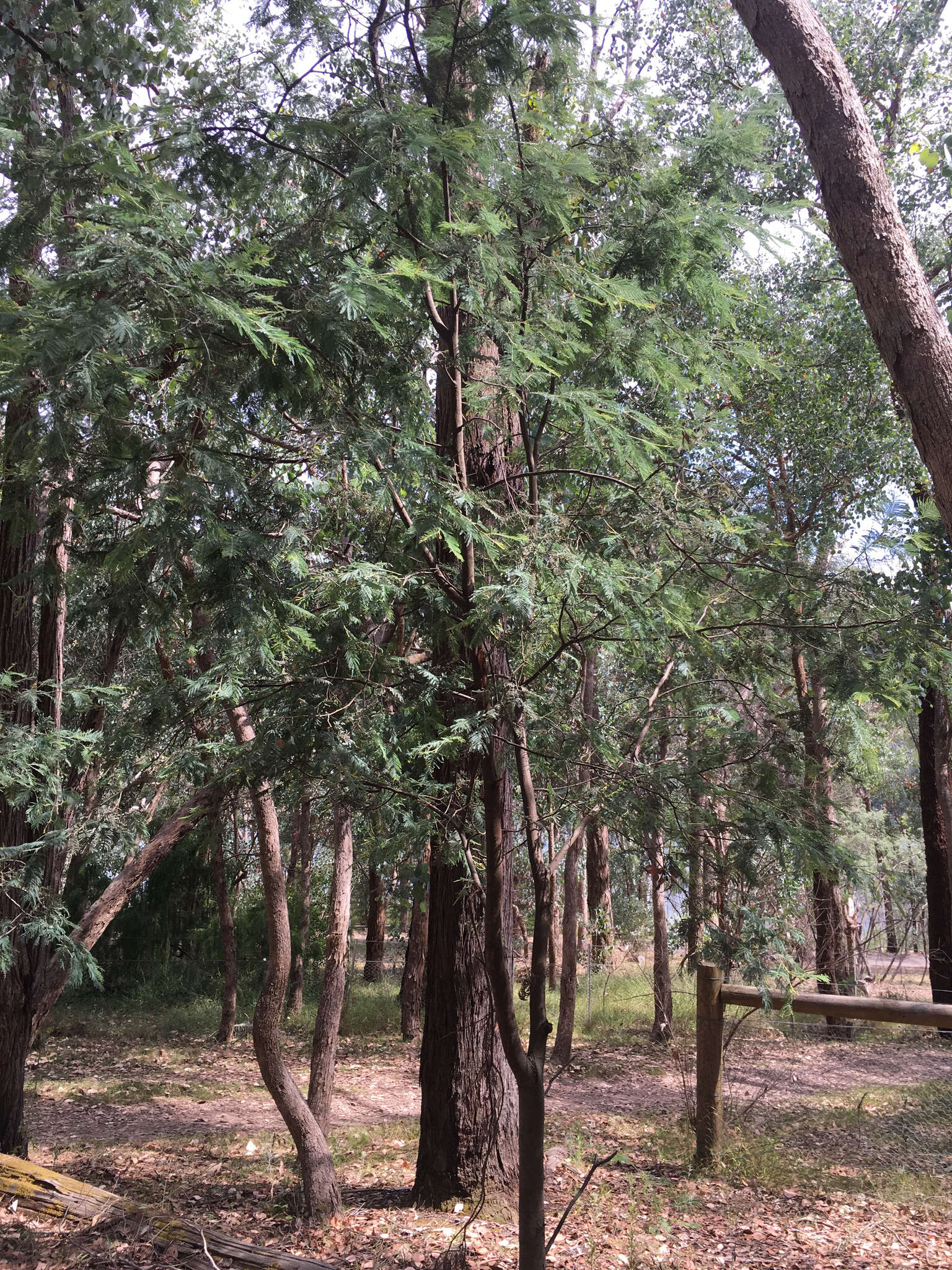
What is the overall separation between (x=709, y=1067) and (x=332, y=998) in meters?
2.57

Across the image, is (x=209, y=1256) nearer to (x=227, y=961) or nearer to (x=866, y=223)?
(x=866, y=223)

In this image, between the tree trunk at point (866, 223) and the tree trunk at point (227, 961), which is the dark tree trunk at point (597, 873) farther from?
the tree trunk at point (866, 223)

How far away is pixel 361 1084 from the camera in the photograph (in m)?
9.29

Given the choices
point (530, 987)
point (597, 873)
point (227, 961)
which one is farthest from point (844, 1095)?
point (227, 961)

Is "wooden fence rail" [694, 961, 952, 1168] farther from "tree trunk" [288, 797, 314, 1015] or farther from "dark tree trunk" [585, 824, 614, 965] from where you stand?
"tree trunk" [288, 797, 314, 1015]

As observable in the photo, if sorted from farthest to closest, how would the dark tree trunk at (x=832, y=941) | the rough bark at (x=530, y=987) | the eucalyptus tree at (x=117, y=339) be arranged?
the dark tree trunk at (x=832, y=941), the rough bark at (x=530, y=987), the eucalyptus tree at (x=117, y=339)

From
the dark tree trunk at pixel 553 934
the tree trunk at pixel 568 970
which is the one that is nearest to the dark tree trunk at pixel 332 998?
the dark tree trunk at pixel 553 934

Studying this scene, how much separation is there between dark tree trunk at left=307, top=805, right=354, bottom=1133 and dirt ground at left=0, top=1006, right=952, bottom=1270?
1.72 ft

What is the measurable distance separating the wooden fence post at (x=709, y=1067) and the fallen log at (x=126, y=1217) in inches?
101

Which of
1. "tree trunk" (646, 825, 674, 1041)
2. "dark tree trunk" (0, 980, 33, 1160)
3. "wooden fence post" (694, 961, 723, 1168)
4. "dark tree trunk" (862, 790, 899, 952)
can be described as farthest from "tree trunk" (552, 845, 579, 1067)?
"dark tree trunk" (0, 980, 33, 1160)

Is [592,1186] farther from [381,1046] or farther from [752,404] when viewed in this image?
[752,404]

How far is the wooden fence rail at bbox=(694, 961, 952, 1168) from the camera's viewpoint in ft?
17.6

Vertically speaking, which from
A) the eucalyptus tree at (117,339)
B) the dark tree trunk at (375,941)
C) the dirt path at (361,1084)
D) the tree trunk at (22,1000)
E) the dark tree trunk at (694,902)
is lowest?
the dirt path at (361,1084)

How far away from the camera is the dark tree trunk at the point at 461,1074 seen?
4953 millimetres
